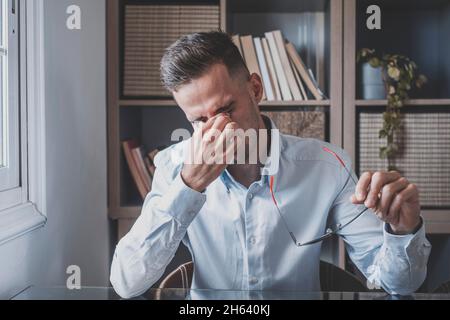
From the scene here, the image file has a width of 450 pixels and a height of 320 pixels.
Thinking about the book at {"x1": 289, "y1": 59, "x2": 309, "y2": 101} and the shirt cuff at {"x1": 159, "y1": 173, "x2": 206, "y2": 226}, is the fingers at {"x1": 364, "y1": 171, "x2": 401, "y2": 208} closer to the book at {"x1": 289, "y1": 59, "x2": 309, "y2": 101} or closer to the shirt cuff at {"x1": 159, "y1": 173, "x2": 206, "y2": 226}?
the shirt cuff at {"x1": 159, "y1": 173, "x2": 206, "y2": 226}

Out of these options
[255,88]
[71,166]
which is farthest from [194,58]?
[71,166]

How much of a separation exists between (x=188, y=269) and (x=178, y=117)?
0.63m

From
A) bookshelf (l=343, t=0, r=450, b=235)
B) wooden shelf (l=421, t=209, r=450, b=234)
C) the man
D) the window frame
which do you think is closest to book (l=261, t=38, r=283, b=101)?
bookshelf (l=343, t=0, r=450, b=235)

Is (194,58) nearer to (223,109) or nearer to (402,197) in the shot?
(223,109)

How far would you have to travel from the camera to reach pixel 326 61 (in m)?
1.60

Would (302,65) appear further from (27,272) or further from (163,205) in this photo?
(27,272)

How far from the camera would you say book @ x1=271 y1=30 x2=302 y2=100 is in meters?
1.55

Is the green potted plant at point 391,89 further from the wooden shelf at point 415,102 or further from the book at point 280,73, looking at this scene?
the book at point 280,73

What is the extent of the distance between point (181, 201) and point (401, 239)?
1.22ft

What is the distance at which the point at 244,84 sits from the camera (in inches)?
48.5

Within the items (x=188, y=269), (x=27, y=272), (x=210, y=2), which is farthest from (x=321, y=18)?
(x=27, y=272)

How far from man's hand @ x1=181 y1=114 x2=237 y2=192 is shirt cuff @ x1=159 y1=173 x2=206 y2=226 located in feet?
0.03

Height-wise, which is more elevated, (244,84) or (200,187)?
(244,84)

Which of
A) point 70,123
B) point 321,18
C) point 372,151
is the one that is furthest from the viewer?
point 321,18
